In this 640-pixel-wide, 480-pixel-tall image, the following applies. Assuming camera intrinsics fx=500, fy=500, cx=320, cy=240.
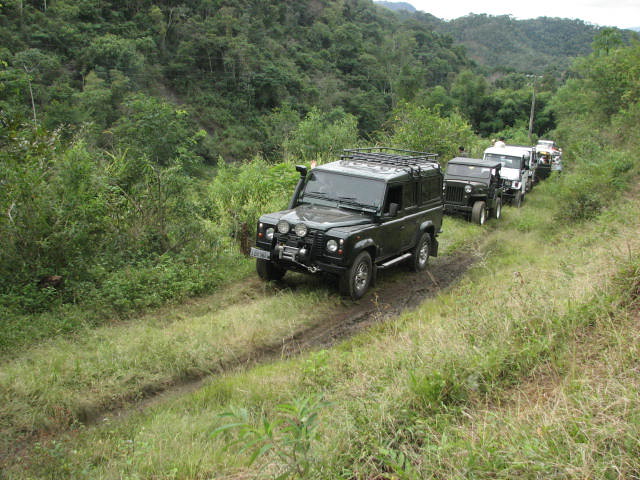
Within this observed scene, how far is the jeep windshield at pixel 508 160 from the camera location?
765 inches

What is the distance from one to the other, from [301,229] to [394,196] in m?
2.08

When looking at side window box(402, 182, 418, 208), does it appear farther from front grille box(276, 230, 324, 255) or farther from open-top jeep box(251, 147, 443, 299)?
front grille box(276, 230, 324, 255)

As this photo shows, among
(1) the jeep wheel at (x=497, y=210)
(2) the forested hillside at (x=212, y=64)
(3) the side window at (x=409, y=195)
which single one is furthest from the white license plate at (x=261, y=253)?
(2) the forested hillside at (x=212, y=64)

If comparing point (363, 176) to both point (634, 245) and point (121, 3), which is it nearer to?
point (634, 245)

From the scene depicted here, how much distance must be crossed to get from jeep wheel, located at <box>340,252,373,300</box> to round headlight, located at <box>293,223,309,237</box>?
87cm

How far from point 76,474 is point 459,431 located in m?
2.74

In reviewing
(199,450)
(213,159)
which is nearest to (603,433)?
(199,450)

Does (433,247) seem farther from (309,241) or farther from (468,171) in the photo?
(468,171)

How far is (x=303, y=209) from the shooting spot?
8.44 m

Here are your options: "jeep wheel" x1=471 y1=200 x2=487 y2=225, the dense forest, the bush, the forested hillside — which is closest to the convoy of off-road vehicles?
the dense forest

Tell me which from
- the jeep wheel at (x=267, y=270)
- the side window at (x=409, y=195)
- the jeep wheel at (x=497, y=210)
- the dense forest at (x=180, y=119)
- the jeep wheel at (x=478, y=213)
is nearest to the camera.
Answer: the dense forest at (x=180, y=119)

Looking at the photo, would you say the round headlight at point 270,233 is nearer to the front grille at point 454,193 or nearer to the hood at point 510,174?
the front grille at point 454,193

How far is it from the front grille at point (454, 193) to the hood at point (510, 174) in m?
4.75

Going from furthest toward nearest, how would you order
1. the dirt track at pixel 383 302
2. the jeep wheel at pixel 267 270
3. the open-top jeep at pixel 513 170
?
1. the open-top jeep at pixel 513 170
2. the jeep wheel at pixel 267 270
3. the dirt track at pixel 383 302
